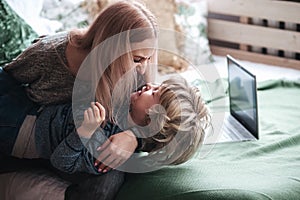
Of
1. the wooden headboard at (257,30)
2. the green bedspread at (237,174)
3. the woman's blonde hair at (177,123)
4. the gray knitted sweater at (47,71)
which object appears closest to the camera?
the green bedspread at (237,174)

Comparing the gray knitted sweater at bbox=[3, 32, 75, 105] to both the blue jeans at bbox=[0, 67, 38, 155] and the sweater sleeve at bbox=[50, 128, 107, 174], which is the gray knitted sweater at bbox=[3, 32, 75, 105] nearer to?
the blue jeans at bbox=[0, 67, 38, 155]

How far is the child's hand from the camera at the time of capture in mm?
1316

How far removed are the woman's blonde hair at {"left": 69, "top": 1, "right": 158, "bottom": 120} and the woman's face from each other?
1 centimetres

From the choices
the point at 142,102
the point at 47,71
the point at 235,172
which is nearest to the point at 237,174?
the point at 235,172

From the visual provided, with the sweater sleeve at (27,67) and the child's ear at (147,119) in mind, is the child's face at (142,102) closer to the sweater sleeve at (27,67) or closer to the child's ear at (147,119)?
the child's ear at (147,119)

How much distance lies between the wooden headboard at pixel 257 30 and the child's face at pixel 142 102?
1.18 metres

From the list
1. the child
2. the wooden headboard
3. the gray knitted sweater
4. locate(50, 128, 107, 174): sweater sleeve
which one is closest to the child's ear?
the child

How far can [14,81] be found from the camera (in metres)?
1.63

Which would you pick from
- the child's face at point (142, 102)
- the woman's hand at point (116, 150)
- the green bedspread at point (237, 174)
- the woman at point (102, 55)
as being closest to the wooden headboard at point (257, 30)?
the green bedspread at point (237, 174)

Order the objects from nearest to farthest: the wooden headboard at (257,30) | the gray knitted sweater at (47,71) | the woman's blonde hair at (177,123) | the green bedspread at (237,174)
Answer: the green bedspread at (237,174)
the woman's blonde hair at (177,123)
the gray knitted sweater at (47,71)
the wooden headboard at (257,30)

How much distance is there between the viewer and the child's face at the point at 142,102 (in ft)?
4.71

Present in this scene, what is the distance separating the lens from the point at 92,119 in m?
1.32

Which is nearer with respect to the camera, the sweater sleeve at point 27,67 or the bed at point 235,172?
the bed at point 235,172

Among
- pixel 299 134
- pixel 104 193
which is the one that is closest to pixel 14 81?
pixel 104 193
